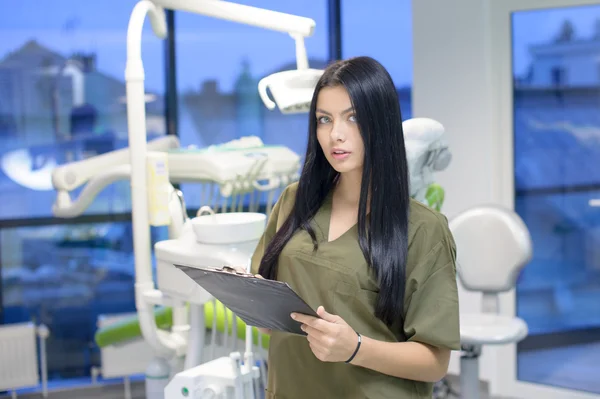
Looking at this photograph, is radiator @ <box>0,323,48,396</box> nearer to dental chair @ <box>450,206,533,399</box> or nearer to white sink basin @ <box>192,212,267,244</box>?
white sink basin @ <box>192,212,267,244</box>

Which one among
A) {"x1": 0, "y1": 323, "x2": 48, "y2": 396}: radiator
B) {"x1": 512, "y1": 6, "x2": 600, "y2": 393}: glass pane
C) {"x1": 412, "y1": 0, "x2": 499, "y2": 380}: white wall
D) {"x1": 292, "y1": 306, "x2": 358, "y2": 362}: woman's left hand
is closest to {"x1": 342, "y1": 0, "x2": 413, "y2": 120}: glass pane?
{"x1": 412, "y1": 0, "x2": 499, "y2": 380}: white wall

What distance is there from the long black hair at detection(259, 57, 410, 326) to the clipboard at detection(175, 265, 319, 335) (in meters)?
0.17

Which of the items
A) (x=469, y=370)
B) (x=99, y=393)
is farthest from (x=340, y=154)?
(x=99, y=393)

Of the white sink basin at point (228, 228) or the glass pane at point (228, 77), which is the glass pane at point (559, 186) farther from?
the white sink basin at point (228, 228)

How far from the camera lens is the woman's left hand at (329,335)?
1.27 meters

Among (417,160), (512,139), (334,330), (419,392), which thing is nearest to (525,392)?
(512,139)

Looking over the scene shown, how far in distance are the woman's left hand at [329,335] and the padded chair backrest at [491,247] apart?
1776 mm

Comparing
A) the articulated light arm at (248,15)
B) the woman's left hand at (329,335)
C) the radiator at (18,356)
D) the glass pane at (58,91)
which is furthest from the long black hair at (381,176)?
the glass pane at (58,91)

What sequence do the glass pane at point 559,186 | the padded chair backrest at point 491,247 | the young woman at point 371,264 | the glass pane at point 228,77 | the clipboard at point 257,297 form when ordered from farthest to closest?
the glass pane at point 228,77 → the glass pane at point 559,186 → the padded chair backrest at point 491,247 → the young woman at point 371,264 → the clipboard at point 257,297

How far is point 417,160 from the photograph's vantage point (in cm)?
241

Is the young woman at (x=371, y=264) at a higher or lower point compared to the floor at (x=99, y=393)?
higher

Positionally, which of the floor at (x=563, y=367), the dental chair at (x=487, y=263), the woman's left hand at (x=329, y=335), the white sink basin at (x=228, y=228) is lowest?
the floor at (x=563, y=367)

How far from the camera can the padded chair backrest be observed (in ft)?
9.59

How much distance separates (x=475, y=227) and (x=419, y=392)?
1652mm
